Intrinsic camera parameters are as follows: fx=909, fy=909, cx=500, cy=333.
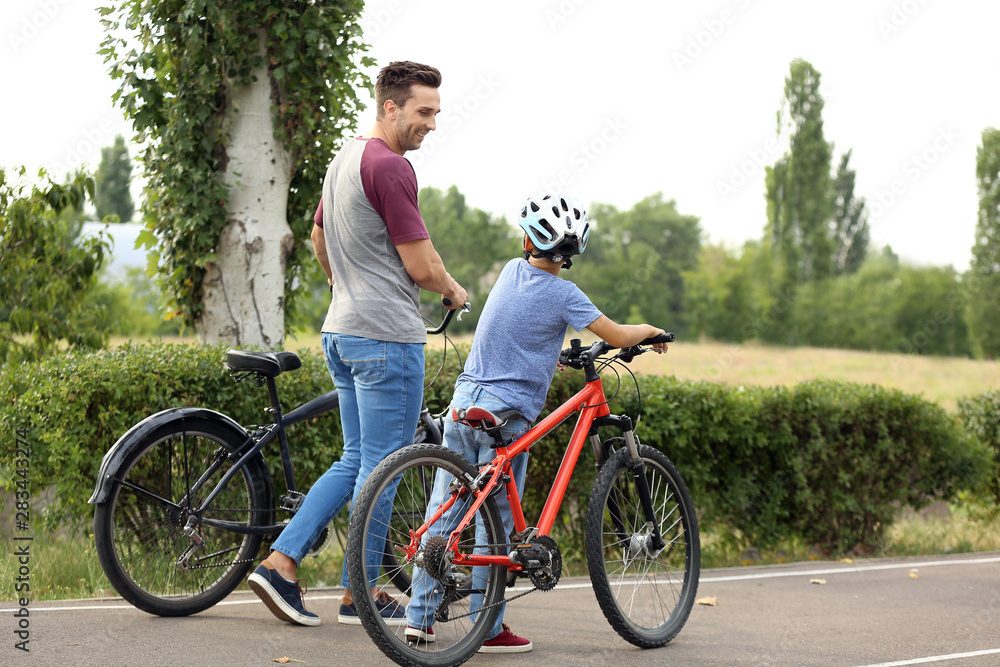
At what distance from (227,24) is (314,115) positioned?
837 millimetres

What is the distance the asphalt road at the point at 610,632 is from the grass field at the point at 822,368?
75.2 feet

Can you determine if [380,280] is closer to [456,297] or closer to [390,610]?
[456,297]

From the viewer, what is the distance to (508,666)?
3709mm

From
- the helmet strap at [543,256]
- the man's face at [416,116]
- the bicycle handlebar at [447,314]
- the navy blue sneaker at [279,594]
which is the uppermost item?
the man's face at [416,116]

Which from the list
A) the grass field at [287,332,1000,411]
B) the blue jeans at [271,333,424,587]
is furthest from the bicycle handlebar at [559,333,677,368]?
the grass field at [287,332,1000,411]

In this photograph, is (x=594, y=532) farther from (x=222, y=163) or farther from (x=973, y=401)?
(x=973, y=401)

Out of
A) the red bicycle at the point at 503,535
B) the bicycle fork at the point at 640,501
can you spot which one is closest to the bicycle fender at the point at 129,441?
the red bicycle at the point at 503,535

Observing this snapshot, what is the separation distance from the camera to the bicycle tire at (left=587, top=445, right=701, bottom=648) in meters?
3.95

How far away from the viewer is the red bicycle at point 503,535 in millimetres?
3408

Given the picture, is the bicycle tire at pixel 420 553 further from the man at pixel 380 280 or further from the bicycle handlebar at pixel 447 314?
the bicycle handlebar at pixel 447 314

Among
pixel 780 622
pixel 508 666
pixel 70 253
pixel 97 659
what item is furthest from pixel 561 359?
Result: pixel 70 253

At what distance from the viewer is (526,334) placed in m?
3.82

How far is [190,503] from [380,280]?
1.38 m

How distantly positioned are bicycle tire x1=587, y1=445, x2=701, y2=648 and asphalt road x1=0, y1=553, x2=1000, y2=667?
16 centimetres
